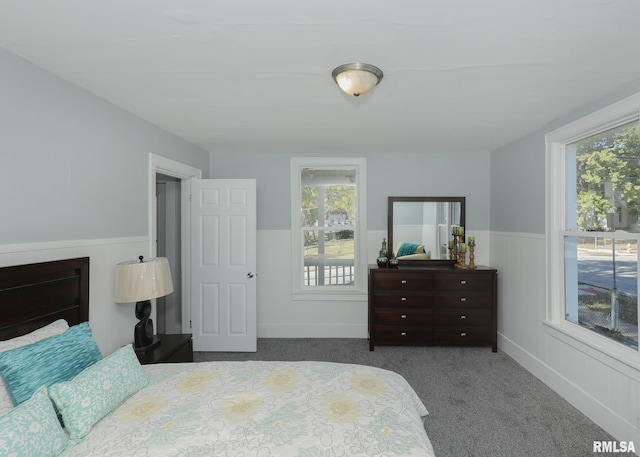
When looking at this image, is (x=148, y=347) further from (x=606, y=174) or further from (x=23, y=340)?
(x=606, y=174)

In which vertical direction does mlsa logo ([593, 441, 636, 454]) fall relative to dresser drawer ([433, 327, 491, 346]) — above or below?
below

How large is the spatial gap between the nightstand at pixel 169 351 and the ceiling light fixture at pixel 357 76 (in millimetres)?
2276

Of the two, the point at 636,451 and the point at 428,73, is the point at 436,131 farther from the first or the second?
the point at 636,451

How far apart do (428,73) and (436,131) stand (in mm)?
1410

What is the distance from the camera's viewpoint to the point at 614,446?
2.22 m

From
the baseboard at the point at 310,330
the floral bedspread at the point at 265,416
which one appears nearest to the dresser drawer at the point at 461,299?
the baseboard at the point at 310,330

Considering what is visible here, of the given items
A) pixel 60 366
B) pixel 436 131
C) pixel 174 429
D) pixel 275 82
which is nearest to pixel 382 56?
pixel 275 82

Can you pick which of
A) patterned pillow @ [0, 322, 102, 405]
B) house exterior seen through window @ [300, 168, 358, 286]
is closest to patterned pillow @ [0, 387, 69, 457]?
patterned pillow @ [0, 322, 102, 405]

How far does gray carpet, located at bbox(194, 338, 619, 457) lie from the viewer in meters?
2.25

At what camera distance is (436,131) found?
3.36 m

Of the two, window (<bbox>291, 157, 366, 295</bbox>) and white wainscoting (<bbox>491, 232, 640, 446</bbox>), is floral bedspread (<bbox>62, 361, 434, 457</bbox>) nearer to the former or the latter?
white wainscoting (<bbox>491, 232, 640, 446</bbox>)

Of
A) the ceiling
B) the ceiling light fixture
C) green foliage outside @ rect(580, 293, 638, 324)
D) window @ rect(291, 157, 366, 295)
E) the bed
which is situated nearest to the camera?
the bed

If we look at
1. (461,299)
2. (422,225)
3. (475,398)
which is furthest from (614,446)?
Result: (422,225)

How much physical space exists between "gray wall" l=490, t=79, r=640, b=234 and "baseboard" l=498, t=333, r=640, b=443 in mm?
1256
